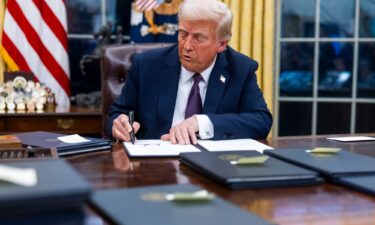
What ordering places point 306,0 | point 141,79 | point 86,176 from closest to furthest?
point 86,176, point 141,79, point 306,0

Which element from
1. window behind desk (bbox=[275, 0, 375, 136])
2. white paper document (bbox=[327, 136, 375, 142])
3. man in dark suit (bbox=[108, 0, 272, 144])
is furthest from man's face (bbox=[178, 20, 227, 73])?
window behind desk (bbox=[275, 0, 375, 136])

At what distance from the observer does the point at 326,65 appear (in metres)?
4.08

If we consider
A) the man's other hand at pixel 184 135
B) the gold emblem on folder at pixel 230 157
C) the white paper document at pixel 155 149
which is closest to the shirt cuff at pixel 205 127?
the man's other hand at pixel 184 135

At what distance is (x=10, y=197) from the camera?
0.74 metres

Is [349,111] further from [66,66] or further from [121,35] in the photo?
[66,66]

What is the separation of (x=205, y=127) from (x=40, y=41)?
6.86ft

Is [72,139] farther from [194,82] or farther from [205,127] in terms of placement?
[194,82]

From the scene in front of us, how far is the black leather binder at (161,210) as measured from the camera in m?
0.89

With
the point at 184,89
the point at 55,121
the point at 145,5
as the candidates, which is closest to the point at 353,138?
the point at 184,89

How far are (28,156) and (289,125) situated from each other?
3082mm

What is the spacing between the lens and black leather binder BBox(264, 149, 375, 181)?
1.29m

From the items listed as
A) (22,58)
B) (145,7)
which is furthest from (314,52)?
(22,58)

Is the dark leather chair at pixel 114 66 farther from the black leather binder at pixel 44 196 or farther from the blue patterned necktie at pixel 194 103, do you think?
the black leather binder at pixel 44 196

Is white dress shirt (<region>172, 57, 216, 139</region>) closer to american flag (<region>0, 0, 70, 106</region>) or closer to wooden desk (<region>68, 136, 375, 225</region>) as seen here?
wooden desk (<region>68, 136, 375, 225</region>)
